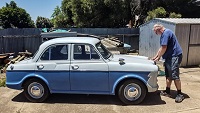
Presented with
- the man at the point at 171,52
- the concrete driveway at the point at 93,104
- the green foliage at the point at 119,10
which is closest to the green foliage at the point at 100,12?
the green foliage at the point at 119,10

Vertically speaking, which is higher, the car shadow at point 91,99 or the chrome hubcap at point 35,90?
the chrome hubcap at point 35,90

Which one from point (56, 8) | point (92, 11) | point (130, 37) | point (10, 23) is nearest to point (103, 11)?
point (92, 11)

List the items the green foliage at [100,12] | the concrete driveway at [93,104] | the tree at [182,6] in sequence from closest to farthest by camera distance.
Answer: the concrete driveway at [93,104]
the tree at [182,6]
the green foliage at [100,12]

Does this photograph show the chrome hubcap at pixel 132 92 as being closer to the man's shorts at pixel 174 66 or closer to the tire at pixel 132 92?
the tire at pixel 132 92

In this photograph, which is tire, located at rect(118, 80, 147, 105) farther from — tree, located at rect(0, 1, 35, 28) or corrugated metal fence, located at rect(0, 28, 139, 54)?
tree, located at rect(0, 1, 35, 28)

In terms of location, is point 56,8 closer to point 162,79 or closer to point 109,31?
point 109,31

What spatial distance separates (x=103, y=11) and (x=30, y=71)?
51.6ft

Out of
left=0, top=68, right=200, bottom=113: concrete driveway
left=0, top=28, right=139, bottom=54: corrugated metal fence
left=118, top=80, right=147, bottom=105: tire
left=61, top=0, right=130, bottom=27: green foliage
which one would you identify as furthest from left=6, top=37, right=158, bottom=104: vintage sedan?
left=61, top=0, right=130, bottom=27: green foliage

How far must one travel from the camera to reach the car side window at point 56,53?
6.25 meters

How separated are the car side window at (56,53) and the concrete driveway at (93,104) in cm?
116

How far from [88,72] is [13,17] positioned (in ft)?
179

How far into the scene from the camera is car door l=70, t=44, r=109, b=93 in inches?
238

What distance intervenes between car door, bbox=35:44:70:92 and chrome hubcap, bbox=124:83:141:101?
147 centimetres

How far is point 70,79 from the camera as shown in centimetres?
614
